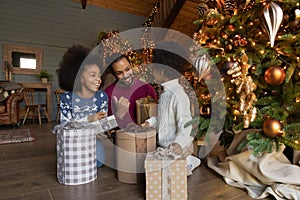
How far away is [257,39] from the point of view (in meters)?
1.12

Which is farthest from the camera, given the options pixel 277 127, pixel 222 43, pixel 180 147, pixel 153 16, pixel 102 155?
pixel 153 16

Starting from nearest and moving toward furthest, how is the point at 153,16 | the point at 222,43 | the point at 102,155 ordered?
the point at 222,43 → the point at 102,155 → the point at 153,16

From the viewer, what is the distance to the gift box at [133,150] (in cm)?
107

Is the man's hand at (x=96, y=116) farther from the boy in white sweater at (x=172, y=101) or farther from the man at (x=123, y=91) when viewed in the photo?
the boy in white sweater at (x=172, y=101)

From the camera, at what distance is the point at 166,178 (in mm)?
889

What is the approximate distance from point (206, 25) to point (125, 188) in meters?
1.12

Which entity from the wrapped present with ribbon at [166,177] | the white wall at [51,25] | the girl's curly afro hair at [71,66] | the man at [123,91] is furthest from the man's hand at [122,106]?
the white wall at [51,25]

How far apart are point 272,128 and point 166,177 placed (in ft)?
1.80

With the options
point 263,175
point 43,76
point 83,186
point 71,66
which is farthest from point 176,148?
point 43,76

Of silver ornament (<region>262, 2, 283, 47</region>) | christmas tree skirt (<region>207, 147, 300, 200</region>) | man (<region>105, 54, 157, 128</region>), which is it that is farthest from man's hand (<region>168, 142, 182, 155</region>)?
silver ornament (<region>262, 2, 283, 47</region>)

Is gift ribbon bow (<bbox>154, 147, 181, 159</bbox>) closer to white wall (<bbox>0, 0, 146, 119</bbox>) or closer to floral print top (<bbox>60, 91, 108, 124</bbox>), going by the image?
floral print top (<bbox>60, 91, 108, 124</bbox>)

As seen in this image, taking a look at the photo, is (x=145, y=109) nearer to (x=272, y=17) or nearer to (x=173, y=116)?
(x=173, y=116)

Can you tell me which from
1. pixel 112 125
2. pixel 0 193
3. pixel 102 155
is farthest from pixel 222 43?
pixel 0 193

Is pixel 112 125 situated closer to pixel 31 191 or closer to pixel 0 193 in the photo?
pixel 31 191
